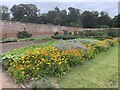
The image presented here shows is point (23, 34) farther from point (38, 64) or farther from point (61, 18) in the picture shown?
point (61, 18)

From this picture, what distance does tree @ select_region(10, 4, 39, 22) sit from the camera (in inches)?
1578

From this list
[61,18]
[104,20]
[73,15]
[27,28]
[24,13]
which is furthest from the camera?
[73,15]

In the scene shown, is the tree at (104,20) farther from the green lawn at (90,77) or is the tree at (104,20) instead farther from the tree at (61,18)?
the green lawn at (90,77)

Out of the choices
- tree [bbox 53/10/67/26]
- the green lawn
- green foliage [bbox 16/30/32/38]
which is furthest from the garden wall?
the green lawn

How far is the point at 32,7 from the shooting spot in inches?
1788

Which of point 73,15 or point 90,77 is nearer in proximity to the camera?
point 90,77

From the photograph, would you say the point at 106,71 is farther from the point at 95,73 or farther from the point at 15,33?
the point at 15,33

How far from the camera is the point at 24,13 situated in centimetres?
4212

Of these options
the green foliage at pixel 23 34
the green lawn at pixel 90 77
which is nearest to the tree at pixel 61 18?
the green foliage at pixel 23 34

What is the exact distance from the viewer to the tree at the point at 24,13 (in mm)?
40084

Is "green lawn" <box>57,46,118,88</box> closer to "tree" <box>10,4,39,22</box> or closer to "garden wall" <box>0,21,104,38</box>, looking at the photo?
"garden wall" <box>0,21,104,38</box>

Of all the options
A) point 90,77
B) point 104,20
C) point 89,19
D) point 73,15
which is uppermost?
point 73,15

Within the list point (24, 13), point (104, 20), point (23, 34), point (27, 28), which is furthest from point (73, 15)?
point (23, 34)

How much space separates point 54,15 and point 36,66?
129 ft
